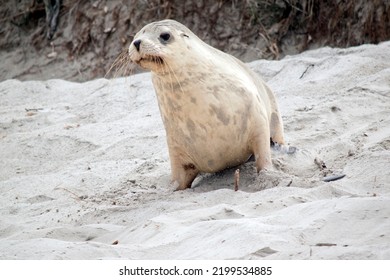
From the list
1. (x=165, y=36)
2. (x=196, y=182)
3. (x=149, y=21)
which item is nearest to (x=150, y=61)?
(x=165, y=36)

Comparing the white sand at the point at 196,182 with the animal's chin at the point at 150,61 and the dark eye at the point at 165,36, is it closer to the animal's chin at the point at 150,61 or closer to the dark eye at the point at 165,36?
the animal's chin at the point at 150,61

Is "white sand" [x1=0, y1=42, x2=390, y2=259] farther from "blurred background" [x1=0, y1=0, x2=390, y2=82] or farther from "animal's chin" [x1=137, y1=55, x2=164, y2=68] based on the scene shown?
"blurred background" [x1=0, y1=0, x2=390, y2=82]

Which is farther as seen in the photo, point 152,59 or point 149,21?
point 149,21

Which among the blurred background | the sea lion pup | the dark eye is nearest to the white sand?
the sea lion pup

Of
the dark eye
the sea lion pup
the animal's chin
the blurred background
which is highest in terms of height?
the dark eye

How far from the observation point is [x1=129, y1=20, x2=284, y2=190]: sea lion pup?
196 inches

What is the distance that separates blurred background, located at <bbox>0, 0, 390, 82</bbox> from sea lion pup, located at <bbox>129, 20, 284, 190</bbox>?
4392mm

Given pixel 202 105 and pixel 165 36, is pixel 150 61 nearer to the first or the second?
pixel 165 36

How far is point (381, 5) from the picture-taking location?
9180 millimetres

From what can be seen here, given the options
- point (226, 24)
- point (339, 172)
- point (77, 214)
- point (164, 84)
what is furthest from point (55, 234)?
point (226, 24)

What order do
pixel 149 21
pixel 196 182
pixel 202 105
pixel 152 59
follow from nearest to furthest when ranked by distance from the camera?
pixel 152 59
pixel 202 105
pixel 196 182
pixel 149 21

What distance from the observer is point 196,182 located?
5.49 metres

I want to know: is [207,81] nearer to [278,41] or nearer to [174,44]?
[174,44]

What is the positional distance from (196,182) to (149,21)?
5666 mm
